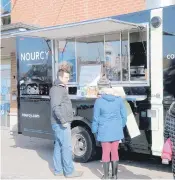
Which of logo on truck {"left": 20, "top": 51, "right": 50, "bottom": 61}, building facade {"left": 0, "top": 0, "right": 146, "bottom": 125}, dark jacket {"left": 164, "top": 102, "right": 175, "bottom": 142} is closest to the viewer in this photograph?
dark jacket {"left": 164, "top": 102, "right": 175, "bottom": 142}

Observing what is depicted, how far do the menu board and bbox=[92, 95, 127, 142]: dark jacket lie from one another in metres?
→ 1.63

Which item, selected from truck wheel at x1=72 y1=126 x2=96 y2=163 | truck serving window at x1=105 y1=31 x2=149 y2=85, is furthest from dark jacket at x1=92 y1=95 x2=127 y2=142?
truck wheel at x1=72 y1=126 x2=96 y2=163

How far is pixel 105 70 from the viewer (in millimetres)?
8062

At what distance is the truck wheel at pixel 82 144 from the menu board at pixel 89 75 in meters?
0.90

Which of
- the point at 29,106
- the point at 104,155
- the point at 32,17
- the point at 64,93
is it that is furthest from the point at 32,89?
the point at 32,17

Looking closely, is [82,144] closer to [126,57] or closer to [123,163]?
[123,163]

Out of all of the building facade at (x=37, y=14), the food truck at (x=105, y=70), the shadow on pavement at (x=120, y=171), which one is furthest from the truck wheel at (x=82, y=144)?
the building facade at (x=37, y=14)

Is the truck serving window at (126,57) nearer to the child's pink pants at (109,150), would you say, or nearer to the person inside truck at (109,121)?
the person inside truck at (109,121)

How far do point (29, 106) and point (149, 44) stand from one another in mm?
3387

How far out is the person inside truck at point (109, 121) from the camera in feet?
21.3

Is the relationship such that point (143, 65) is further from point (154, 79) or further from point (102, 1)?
point (102, 1)

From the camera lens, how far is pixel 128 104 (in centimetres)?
726

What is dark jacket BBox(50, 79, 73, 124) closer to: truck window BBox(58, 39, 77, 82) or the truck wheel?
the truck wheel

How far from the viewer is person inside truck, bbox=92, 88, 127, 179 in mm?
6492
